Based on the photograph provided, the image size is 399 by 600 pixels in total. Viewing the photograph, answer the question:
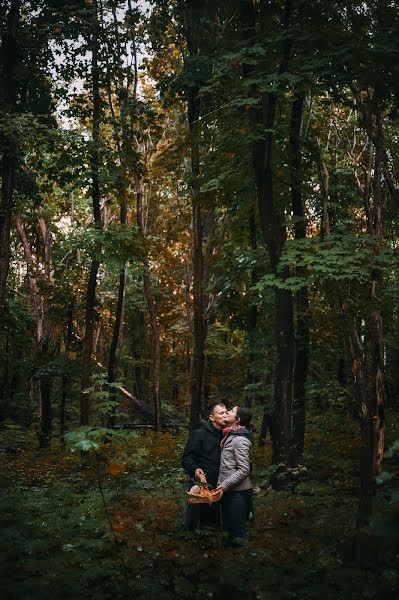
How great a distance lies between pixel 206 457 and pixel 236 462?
0.63m

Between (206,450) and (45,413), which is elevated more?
(206,450)

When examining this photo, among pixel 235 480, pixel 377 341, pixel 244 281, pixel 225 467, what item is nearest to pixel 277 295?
pixel 377 341

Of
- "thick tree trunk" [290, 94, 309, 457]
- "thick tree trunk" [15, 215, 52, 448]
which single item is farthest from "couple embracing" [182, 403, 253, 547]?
"thick tree trunk" [15, 215, 52, 448]

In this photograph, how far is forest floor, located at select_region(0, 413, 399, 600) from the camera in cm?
396

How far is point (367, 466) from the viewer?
5.70 m

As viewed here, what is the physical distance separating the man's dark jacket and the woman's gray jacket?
36 centimetres

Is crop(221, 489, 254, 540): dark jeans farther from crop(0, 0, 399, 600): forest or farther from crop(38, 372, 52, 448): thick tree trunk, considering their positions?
crop(38, 372, 52, 448): thick tree trunk

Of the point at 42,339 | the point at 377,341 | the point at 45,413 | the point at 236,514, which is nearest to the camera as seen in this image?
the point at 236,514

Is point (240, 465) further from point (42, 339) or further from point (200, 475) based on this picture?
point (42, 339)

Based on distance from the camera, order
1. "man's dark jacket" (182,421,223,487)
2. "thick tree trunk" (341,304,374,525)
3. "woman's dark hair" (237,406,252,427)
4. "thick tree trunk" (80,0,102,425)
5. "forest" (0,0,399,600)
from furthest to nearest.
Result: "thick tree trunk" (80,0,102,425), "man's dark jacket" (182,421,223,487), "woman's dark hair" (237,406,252,427), "thick tree trunk" (341,304,374,525), "forest" (0,0,399,600)

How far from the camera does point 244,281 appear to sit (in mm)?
12781

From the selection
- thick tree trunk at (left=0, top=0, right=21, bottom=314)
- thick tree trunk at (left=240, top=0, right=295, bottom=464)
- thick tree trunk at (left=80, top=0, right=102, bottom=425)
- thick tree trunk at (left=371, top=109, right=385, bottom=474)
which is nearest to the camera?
thick tree trunk at (left=371, top=109, right=385, bottom=474)

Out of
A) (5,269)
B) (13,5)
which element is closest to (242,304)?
(5,269)

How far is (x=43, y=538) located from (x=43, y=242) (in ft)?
Answer: 51.8
